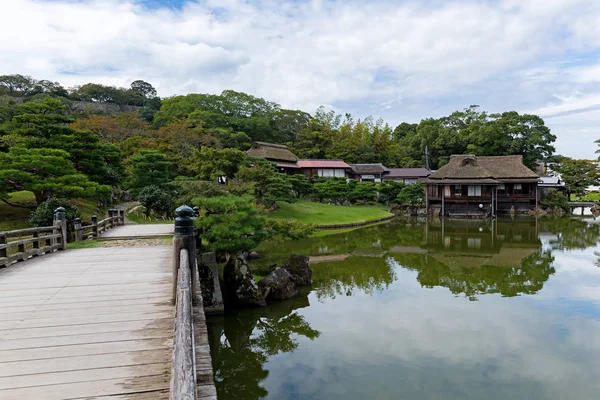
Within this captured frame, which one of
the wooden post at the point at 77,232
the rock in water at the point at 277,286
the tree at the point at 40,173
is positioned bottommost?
the rock in water at the point at 277,286

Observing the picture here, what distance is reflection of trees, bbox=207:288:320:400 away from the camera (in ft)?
18.6

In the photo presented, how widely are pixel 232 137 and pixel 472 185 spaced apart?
21.7m

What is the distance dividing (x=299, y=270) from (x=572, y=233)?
17530 mm

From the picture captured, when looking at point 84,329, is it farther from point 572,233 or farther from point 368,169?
point 368,169

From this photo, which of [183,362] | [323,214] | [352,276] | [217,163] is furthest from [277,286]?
[323,214]

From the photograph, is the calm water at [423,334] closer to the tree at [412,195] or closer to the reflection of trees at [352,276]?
the reflection of trees at [352,276]

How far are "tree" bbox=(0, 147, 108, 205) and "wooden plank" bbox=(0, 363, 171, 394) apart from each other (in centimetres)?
1186

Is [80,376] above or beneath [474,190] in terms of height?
beneath

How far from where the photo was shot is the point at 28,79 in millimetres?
42031

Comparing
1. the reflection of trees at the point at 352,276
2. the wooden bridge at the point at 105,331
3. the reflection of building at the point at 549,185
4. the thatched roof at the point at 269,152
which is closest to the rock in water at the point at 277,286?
the reflection of trees at the point at 352,276

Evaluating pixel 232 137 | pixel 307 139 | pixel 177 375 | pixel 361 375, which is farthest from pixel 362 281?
pixel 307 139

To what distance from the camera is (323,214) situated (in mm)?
24688

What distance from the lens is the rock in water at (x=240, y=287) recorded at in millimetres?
8812

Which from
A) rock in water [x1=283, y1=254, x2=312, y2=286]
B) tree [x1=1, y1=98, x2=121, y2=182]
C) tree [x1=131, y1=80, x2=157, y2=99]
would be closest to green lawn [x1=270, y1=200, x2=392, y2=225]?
tree [x1=1, y1=98, x2=121, y2=182]
